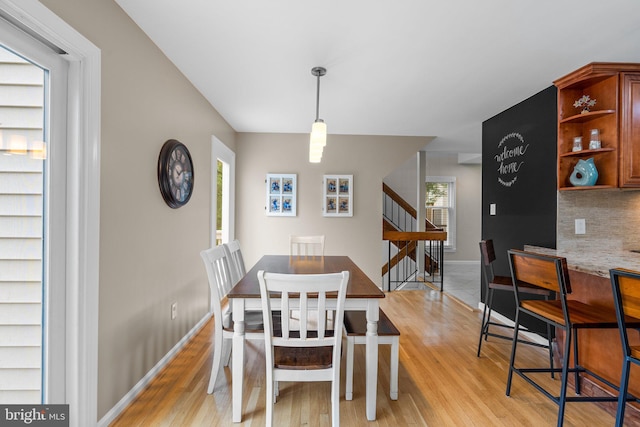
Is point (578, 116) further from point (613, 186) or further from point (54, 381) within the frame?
point (54, 381)

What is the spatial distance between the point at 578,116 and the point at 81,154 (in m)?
3.36

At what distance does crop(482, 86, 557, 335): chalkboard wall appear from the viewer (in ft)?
9.92

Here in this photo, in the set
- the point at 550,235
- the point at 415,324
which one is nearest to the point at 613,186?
the point at 550,235

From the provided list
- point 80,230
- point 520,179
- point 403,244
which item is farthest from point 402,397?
point 403,244

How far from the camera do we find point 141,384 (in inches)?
84.4

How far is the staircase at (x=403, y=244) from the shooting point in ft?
16.3

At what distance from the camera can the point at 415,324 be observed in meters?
3.48

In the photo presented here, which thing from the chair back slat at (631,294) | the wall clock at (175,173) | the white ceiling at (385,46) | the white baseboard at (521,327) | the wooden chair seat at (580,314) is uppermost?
the white ceiling at (385,46)

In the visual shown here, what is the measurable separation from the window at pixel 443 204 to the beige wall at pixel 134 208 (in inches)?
251

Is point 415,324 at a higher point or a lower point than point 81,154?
lower

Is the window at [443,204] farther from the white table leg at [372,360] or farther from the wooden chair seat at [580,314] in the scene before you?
the white table leg at [372,360]

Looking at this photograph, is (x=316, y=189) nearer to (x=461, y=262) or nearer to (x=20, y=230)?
(x=20, y=230)

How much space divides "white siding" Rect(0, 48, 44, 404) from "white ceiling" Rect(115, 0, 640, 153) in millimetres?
828

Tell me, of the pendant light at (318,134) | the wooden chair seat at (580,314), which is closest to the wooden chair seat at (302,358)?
the wooden chair seat at (580,314)
